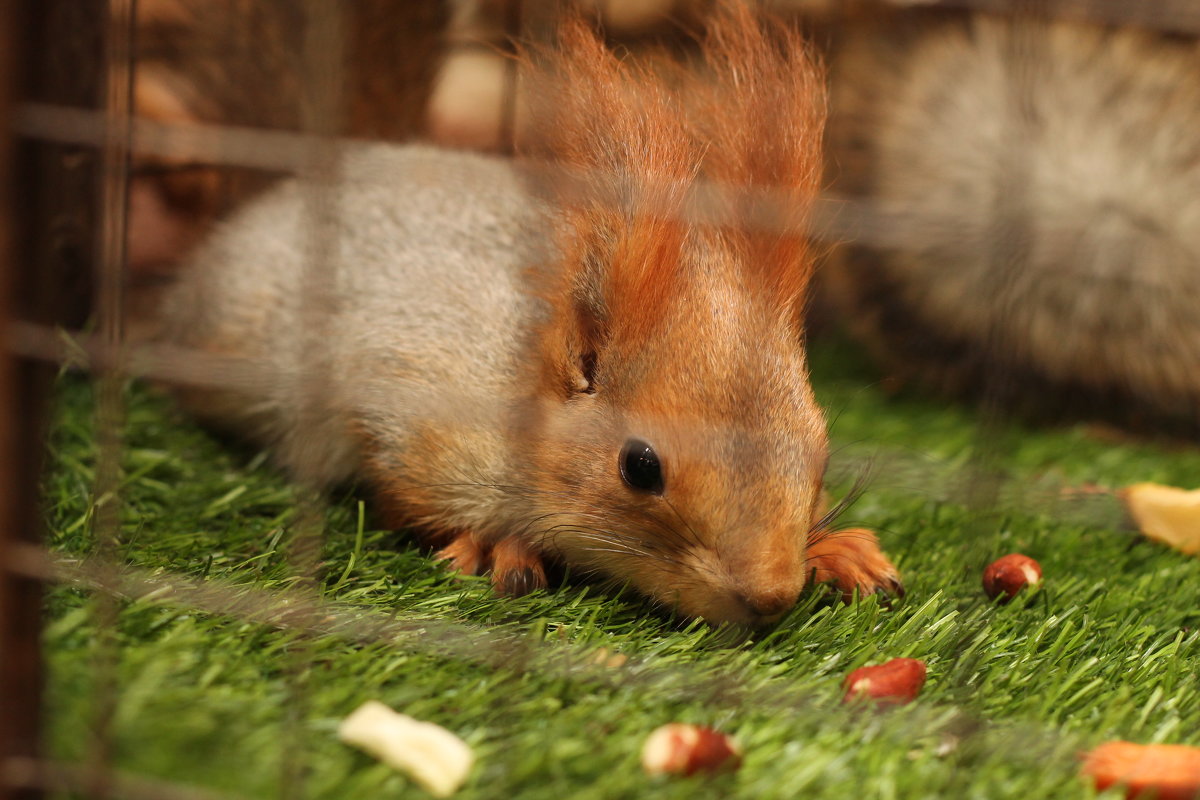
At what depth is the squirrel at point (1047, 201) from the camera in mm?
2775

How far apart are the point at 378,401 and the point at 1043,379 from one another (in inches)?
77.7

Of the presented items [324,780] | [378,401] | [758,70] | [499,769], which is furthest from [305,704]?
[758,70]

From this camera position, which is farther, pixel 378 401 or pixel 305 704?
pixel 378 401

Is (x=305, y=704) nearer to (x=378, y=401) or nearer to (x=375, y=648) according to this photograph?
(x=375, y=648)

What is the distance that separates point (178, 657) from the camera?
1.36m

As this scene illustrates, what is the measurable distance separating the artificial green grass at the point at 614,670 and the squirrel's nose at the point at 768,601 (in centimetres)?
7

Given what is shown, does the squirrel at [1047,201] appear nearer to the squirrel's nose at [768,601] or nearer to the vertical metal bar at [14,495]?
the squirrel's nose at [768,601]

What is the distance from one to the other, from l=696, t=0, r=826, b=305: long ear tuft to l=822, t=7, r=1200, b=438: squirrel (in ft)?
2.60

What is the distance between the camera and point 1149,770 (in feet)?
4.10

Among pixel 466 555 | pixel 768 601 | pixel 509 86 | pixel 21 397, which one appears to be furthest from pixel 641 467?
pixel 509 86

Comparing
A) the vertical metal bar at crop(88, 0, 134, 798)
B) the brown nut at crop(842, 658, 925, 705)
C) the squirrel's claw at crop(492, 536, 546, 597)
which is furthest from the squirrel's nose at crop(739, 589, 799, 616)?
the vertical metal bar at crop(88, 0, 134, 798)

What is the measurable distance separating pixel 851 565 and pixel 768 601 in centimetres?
38

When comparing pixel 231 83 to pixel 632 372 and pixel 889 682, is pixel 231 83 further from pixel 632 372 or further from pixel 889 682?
pixel 889 682

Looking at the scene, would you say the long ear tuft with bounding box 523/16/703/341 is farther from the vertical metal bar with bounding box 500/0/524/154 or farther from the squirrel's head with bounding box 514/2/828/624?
the vertical metal bar with bounding box 500/0/524/154
